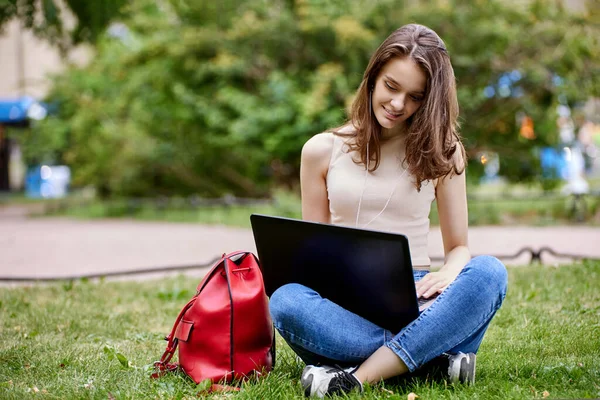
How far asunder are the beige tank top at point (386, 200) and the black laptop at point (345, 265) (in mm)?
322

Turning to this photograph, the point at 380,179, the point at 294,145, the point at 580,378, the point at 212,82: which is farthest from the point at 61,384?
the point at 212,82

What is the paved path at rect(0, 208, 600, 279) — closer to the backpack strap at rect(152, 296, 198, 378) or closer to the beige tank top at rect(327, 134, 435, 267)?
the backpack strap at rect(152, 296, 198, 378)

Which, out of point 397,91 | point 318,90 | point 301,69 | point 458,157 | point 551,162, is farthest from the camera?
point 551,162

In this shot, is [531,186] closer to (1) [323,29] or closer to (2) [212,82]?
(1) [323,29]

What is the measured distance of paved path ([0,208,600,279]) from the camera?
7.46 metres

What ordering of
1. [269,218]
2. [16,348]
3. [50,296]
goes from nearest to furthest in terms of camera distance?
[269,218] → [16,348] → [50,296]

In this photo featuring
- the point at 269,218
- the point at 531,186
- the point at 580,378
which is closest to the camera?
the point at 269,218

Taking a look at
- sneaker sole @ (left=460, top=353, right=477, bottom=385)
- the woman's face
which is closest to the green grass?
sneaker sole @ (left=460, top=353, right=477, bottom=385)

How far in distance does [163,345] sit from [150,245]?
17.6 feet

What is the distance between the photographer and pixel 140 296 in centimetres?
537

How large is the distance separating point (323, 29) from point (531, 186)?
4.12 meters

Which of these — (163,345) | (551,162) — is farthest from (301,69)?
(163,345)

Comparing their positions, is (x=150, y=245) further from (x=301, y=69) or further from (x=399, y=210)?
(x=399, y=210)

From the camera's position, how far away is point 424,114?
115 inches
